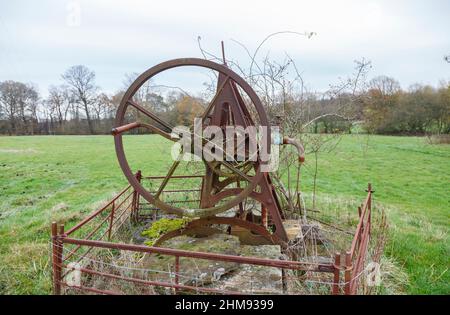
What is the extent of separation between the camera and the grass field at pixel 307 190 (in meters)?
4.54

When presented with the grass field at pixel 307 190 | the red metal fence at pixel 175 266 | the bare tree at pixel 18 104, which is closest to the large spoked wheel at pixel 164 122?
the red metal fence at pixel 175 266

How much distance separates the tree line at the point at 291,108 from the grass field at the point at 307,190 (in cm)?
147

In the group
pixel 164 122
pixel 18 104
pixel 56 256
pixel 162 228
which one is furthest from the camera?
pixel 18 104

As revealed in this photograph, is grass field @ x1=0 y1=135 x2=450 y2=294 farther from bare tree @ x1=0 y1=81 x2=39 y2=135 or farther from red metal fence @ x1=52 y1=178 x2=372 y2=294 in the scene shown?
bare tree @ x1=0 y1=81 x2=39 y2=135

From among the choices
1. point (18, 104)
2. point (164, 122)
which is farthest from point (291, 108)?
point (18, 104)

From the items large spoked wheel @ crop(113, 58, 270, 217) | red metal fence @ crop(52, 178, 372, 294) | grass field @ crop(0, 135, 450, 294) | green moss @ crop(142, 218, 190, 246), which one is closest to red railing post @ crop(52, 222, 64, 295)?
red metal fence @ crop(52, 178, 372, 294)

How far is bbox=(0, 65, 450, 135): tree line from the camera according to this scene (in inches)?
267

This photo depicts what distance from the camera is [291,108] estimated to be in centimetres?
678

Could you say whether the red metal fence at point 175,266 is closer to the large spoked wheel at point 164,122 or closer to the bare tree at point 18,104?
the large spoked wheel at point 164,122

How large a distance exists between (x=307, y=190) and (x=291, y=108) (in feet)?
15.1

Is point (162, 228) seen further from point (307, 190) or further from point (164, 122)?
point (307, 190)

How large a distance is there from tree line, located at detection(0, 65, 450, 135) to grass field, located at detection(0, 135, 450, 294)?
58.1 inches
